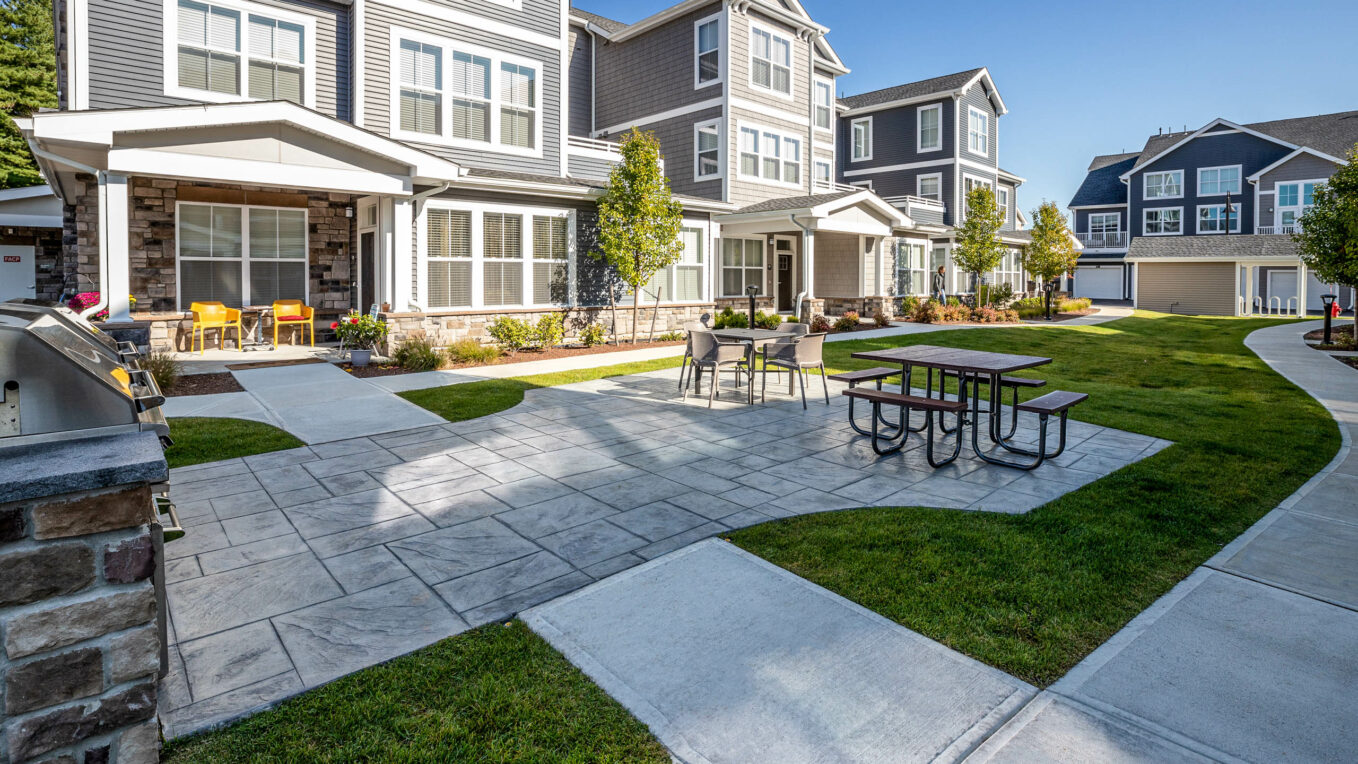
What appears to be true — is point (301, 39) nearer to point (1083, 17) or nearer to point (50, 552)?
point (50, 552)

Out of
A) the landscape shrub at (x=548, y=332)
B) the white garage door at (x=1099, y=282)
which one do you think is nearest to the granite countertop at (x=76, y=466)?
the landscape shrub at (x=548, y=332)

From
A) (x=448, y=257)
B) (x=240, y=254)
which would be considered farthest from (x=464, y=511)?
(x=240, y=254)

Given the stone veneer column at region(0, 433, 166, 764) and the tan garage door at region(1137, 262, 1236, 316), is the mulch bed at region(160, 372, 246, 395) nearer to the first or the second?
the stone veneer column at region(0, 433, 166, 764)

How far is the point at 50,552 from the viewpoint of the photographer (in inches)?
79.7

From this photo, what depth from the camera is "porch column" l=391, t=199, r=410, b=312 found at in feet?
39.1

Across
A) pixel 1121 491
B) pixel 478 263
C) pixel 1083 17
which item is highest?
pixel 1083 17

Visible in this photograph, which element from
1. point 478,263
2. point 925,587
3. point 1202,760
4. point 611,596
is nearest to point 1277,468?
point 925,587

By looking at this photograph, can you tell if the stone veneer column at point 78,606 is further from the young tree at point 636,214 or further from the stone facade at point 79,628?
the young tree at point 636,214

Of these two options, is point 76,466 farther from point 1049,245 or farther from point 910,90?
point 910,90

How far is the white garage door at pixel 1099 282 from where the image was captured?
4134cm

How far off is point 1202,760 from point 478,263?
42.0 feet

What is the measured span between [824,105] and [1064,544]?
22.1 m

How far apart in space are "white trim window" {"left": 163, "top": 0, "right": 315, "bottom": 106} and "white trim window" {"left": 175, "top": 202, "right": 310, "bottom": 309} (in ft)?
6.66

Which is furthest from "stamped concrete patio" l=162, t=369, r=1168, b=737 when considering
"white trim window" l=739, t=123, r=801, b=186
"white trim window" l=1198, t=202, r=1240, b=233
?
"white trim window" l=1198, t=202, r=1240, b=233
